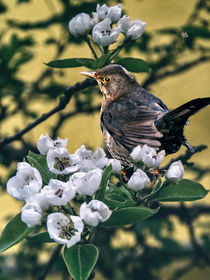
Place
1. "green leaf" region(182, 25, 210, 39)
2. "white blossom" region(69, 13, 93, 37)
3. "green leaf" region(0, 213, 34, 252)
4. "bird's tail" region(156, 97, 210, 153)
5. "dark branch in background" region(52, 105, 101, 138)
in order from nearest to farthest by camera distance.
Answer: "green leaf" region(0, 213, 34, 252) → "bird's tail" region(156, 97, 210, 153) → "white blossom" region(69, 13, 93, 37) → "green leaf" region(182, 25, 210, 39) → "dark branch in background" region(52, 105, 101, 138)

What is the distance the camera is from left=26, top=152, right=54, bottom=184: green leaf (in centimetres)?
106

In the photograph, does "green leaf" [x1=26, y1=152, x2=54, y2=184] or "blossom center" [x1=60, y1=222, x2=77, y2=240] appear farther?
"green leaf" [x1=26, y1=152, x2=54, y2=184]

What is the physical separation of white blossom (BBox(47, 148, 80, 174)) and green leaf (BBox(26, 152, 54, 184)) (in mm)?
59

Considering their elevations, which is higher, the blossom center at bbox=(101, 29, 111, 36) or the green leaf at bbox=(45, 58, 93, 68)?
the blossom center at bbox=(101, 29, 111, 36)

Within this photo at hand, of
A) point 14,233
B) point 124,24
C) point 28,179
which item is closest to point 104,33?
point 124,24

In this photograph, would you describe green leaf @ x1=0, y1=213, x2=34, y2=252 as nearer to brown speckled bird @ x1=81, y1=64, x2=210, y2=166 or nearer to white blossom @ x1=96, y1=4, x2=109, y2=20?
brown speckled bird @ x1=81, y1=64, x2=210, y2=166

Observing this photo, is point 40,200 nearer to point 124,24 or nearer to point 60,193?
point 60,193

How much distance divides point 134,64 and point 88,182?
46cm

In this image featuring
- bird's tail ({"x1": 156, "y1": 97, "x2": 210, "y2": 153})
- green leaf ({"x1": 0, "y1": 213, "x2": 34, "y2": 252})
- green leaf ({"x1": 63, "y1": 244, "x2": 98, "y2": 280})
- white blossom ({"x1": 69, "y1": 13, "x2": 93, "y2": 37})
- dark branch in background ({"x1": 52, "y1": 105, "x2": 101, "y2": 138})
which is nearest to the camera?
green leaf ({"x1": 63, "y1": 244, "x2": 98, "y2": 280})

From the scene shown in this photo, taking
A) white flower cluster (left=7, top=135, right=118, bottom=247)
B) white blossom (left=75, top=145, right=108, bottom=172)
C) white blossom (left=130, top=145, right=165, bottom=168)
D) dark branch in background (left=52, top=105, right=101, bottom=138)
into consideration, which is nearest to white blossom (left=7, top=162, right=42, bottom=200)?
white flower cluster (left=7, top=135, right=118, bottom=247)

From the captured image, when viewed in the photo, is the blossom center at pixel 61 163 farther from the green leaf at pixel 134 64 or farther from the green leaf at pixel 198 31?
the green leaf at pixel 198 31

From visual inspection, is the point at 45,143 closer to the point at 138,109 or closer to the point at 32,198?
the point at 32,198

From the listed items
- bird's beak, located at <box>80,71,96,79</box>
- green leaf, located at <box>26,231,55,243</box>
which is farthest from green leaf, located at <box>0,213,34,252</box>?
bird's beak, located at <box>80,71,96,79</box>

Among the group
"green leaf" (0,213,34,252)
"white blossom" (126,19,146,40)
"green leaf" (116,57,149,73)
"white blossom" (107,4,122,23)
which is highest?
"white blossom" (107,4,122,23)
